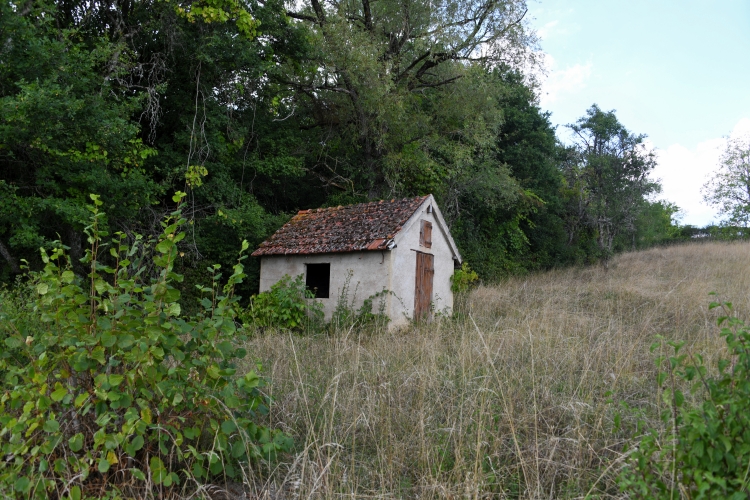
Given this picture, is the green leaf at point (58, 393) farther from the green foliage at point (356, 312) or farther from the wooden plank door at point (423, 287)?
the wooden plank door at point (423, 287)

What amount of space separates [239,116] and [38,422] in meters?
15.3

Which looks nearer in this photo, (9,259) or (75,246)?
(9,259)

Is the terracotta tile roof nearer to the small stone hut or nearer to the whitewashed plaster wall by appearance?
the small stone hut

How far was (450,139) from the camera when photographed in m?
20.8

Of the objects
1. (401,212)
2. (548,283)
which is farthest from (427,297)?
(548,283)

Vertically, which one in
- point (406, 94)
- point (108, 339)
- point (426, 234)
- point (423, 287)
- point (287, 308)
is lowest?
point (287, 308)

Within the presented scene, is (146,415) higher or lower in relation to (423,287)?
Result: lower

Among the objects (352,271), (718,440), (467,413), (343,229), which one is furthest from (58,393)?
(343,229)

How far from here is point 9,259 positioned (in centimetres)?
1133

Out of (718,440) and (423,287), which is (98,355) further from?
(423,287)

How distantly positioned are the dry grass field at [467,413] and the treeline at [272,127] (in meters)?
6.53

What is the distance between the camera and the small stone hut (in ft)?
42.2

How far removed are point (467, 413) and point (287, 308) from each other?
27.9ft

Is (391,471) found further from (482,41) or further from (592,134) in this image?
(592,134)
